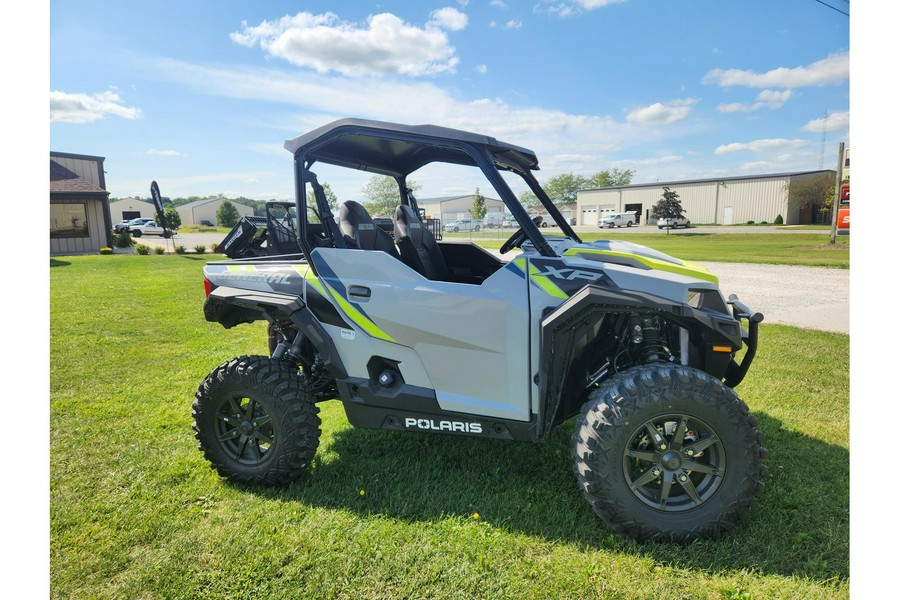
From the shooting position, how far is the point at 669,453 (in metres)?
2.68

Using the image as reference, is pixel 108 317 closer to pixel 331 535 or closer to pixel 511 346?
pixel 331 535

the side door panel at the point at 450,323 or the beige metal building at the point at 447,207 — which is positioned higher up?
the beige metal building at the point at 447,207

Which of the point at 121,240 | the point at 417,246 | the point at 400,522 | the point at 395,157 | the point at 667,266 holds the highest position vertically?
the point at 121,240

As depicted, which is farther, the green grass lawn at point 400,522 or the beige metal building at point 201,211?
the beige metal building at point 201,211

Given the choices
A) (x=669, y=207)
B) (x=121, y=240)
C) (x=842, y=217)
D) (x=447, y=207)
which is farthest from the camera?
(x=669, y=207)

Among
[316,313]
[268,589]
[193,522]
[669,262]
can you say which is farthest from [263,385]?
[669,262]

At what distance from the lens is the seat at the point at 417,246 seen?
3549 millimetres

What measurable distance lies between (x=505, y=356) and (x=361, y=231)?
1389mm

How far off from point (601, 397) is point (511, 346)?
534mm

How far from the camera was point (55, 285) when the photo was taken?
1265 cm

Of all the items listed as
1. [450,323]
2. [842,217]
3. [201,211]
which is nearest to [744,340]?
[450,323]

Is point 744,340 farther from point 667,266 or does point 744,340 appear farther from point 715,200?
point 715,200

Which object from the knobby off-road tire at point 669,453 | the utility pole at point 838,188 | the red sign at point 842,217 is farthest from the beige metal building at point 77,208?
the red sign at point 842,217

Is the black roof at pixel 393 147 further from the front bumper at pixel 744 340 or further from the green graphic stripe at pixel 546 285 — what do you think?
the front bumper at pixel 744 340
